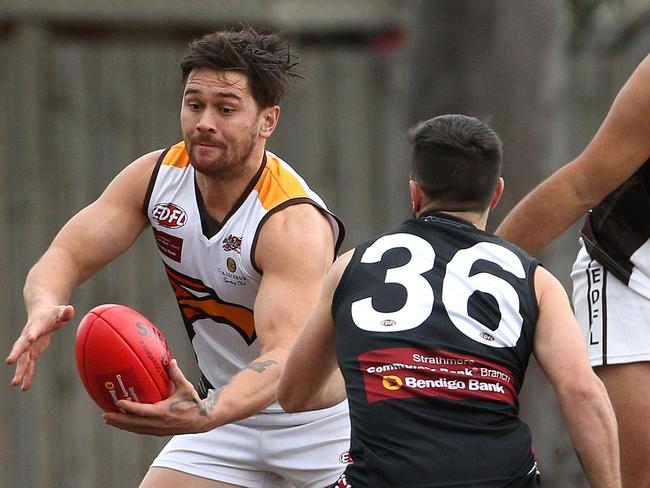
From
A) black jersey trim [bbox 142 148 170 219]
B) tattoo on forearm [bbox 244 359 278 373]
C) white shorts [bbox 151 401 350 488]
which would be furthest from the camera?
black jersey trim [bbox 142 148 170 219]

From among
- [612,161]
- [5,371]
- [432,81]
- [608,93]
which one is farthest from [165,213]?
[608,93]

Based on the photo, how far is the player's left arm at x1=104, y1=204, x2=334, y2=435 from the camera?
183 inches

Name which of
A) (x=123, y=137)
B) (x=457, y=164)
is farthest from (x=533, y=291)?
(x=123, y=137)

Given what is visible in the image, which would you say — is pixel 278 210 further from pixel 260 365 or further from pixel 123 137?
pixel 123 137

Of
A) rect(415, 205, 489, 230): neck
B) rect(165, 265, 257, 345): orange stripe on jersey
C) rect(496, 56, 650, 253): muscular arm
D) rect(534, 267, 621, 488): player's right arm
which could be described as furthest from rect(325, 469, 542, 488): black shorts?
rect(165, 265, 257, 345): orange stripe on jersey

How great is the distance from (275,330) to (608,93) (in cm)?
628

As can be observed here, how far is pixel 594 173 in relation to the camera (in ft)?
17.4

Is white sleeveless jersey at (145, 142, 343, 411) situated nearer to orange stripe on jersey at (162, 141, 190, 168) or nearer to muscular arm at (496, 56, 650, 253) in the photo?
orange stripe on jersey at (162, 141, 190, 168)

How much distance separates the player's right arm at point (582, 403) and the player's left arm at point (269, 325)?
110cm

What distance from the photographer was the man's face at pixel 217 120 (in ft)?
18.2

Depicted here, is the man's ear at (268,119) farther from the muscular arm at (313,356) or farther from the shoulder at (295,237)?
the muscular arm at (313,356)

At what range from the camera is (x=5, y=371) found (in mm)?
10023

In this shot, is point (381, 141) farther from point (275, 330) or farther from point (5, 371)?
point (275, 330)

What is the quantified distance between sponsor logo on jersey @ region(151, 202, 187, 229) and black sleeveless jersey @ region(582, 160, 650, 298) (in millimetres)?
1595
